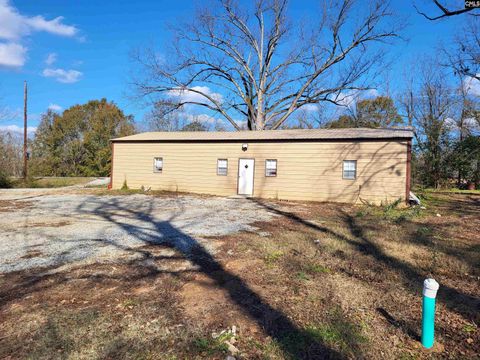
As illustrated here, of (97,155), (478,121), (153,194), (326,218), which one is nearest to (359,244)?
(326,218)

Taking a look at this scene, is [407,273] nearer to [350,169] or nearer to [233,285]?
[233,285]

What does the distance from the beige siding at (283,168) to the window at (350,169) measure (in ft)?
0.52

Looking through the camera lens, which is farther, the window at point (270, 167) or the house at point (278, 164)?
the window at point (270, 167)

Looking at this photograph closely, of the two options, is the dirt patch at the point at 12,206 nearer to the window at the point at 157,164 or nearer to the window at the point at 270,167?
the window at the point at 157,164

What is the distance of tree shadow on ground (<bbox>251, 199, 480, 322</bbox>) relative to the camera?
3.50 metres

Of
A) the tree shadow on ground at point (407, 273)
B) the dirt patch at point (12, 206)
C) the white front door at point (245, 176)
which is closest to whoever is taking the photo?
the tree shadow on ground at point (407, 273)

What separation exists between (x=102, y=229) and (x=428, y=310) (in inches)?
260

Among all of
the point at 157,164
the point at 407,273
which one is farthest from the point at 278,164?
the point at 407,273

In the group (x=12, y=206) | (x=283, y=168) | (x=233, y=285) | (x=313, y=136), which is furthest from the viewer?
(x=283, y=168)

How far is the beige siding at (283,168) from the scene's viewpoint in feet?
42.8

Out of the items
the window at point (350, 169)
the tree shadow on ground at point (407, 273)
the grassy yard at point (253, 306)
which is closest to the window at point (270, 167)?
the window at point (350, 169)

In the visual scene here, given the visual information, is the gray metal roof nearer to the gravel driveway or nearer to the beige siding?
the beige siding

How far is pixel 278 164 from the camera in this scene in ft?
48.8

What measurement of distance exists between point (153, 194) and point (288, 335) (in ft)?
45.0
